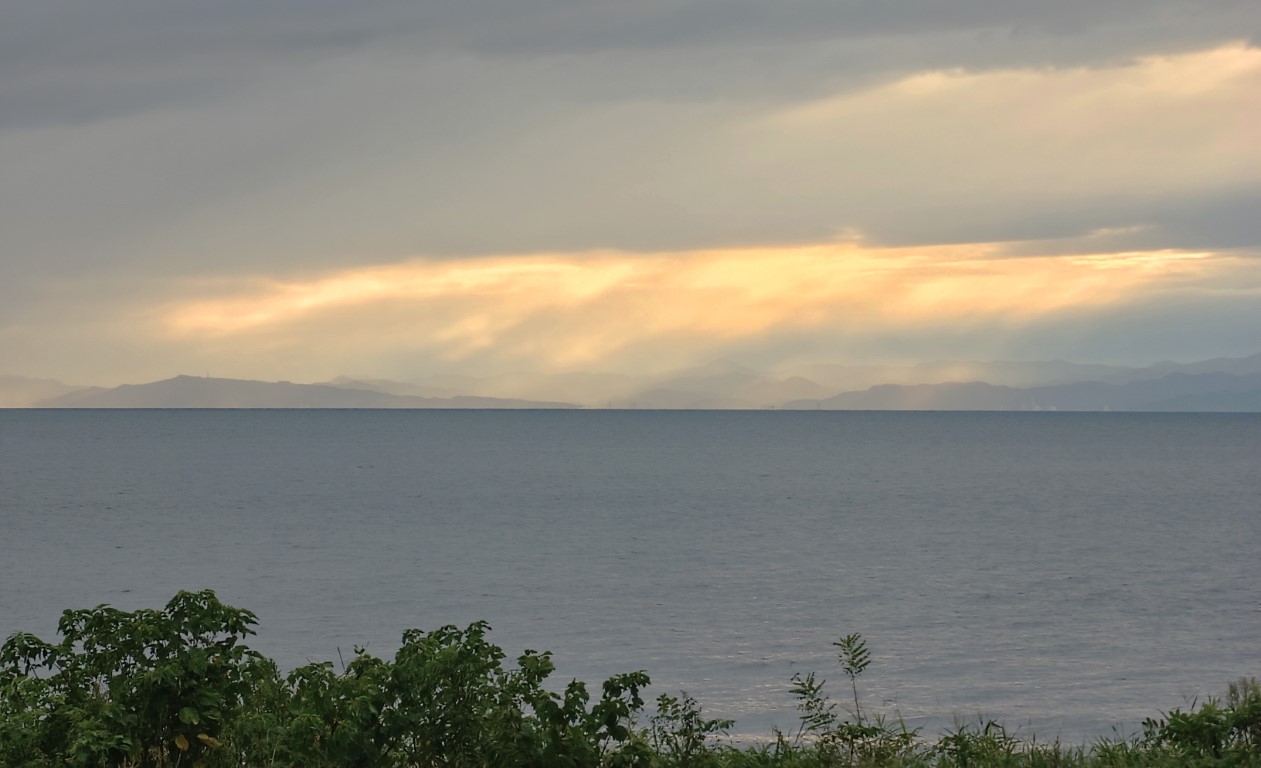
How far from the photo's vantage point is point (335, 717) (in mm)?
9969

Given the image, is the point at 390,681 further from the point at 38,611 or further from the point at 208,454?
the point at 208,454

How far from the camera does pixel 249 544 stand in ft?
185

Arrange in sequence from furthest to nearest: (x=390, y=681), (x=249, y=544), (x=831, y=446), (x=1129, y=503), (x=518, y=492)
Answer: (x=831, y=446)
(x=518, y=492)
(x=1129, y=503)
(x=249, y=544)
(x=390, y=681)

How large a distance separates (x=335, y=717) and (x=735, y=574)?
116ft

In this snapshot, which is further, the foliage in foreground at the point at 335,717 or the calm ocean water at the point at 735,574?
the calm ocean water at the point at 735,574

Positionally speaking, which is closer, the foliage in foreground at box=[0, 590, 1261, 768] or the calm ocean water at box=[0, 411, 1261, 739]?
the foliage in foreground at box=[0, 590, 1261, 768]

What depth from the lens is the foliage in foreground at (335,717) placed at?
9.67m

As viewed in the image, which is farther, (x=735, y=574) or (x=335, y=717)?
(x=735, y=574)

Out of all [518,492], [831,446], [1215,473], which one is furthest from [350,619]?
[831,446]

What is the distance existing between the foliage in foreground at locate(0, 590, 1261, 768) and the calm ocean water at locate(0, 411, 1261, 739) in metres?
10.4

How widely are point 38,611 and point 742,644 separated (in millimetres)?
21078

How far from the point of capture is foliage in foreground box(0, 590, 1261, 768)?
9672 millimetres

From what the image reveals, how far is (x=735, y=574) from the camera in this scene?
44.4 metres

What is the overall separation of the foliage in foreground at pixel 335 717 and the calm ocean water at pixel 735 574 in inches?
410
